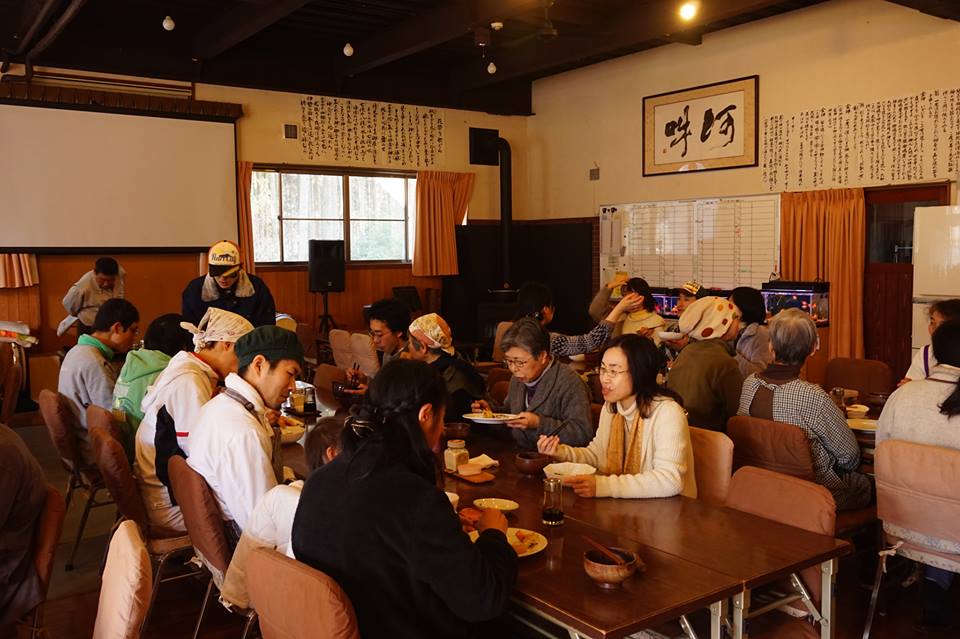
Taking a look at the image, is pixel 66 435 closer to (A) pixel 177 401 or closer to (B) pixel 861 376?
(A) pixel 177 401

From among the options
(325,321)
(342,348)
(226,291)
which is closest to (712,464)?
(226,291)

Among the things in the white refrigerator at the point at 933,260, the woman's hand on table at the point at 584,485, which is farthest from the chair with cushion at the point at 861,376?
the woman's hand on table at the point at 584,485

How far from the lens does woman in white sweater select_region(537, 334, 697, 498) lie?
8.59 feet

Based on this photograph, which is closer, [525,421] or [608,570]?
[608,570]

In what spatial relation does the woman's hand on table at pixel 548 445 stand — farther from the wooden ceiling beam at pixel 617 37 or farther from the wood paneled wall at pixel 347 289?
the wood paneled wall at pixel 347 289

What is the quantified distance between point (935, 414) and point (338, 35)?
7.21 m

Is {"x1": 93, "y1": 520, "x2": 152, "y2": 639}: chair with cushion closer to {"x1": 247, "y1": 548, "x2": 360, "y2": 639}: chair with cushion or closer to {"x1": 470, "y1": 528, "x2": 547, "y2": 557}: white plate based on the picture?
{"x1": 247, "y1": 548, "x2": 360, "y2": 639}: chair with cushion

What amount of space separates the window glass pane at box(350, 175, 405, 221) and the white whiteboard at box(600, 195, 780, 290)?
2469 mm

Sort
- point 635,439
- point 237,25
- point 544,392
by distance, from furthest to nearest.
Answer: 1. point 237,25
2. point 544,392
3. point 635,439

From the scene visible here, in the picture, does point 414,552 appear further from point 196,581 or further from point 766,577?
point 196,581

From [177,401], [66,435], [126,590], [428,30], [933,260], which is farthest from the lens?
[428,30]

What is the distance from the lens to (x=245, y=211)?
8727mm

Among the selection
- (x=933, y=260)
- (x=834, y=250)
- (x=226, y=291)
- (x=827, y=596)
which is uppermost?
(x=834, y=250)

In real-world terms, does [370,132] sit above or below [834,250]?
above
